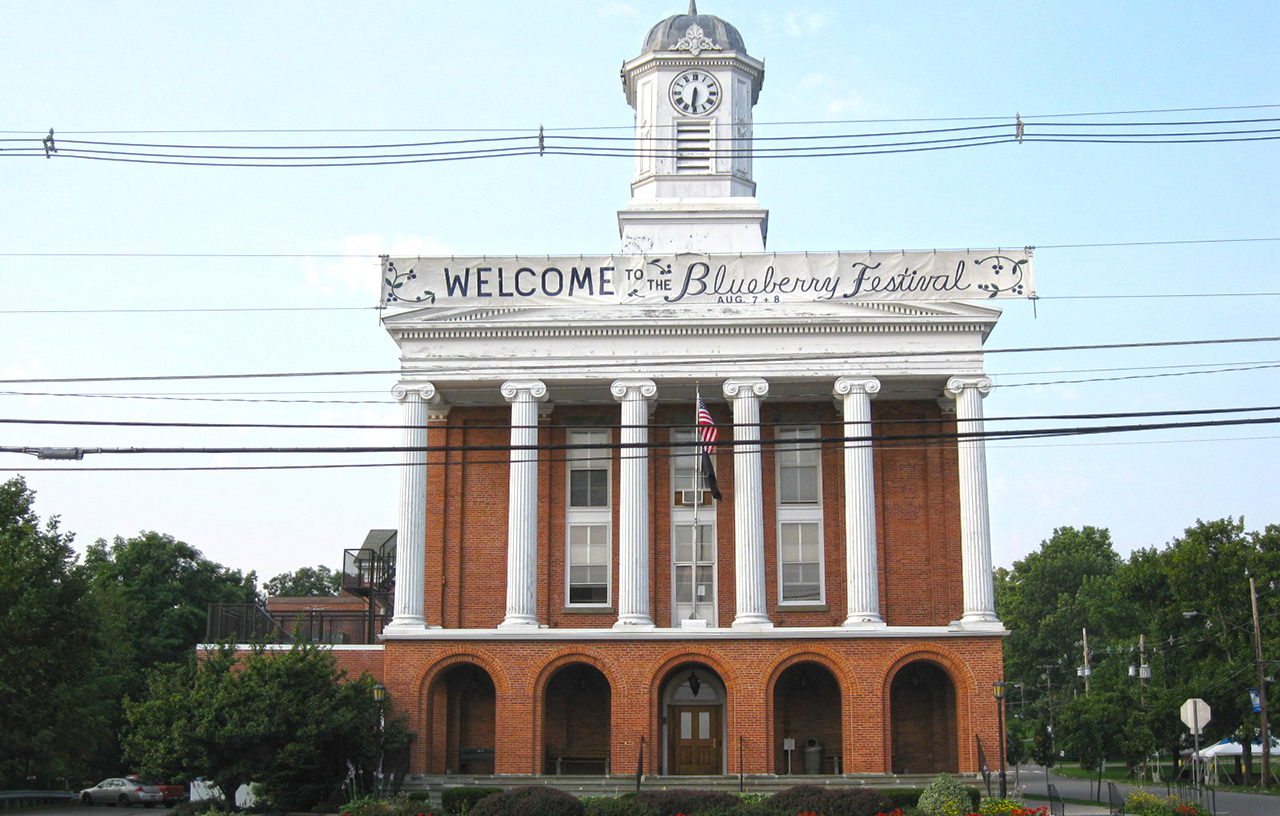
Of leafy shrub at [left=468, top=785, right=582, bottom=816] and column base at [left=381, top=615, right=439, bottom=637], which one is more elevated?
column base at [left=381, top=615, right=439, bottom=637]

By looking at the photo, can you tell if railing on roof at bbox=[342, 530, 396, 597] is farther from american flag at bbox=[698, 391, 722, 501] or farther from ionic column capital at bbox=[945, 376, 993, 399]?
ionic column capital at bbox=[945, 376, 993, 399]

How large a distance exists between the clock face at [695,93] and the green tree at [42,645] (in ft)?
82.8

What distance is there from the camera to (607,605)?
139 ft

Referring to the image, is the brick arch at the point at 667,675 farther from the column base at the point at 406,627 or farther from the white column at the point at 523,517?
the column base at the point at 406,627

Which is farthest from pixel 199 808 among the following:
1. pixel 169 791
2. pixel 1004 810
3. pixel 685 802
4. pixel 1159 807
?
pixel 169 791

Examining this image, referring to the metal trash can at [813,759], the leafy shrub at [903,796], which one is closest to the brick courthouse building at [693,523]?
the metal trash can at [813,759]

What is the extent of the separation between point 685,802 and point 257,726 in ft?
33.1

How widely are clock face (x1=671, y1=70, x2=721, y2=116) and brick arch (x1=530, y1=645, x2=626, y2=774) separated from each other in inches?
747

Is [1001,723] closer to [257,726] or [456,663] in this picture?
[456,663]

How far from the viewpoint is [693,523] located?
42.4 m

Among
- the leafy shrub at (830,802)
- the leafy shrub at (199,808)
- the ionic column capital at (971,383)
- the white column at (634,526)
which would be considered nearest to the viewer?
the leafy shrub at (830,802)

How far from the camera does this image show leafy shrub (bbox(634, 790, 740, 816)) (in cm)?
3003

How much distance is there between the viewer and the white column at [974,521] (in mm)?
39500

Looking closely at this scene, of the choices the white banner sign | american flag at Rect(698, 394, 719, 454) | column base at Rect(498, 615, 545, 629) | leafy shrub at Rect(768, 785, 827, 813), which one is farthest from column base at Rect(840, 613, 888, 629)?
the white banner sign
